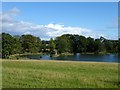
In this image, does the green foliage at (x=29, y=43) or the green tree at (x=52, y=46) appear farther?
the green tree at (x=52, y=46)

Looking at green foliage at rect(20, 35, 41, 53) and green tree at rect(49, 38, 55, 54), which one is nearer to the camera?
green foliage at rect(20, 35, 41, 53)

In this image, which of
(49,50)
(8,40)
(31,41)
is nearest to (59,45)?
(49,50)

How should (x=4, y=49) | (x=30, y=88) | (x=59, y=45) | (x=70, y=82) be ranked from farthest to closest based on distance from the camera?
(x=59, y=45) < (x=4, y=49) < (x=70, y=82) < (x=30, y=88)

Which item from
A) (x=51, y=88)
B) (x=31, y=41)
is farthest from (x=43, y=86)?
(x=31, y=41)

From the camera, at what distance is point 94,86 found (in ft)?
60.2

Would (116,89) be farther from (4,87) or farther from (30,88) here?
(4,87)

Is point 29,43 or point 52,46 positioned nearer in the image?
point 29,43

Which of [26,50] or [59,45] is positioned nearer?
[26,50]

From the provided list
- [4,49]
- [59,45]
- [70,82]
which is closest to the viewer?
[70,82]

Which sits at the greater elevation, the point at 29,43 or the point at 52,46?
the point at 29,43

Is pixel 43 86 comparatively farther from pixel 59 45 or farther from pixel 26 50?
pixel 59 45

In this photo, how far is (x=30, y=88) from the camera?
661 inches

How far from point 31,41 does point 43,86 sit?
526 feet

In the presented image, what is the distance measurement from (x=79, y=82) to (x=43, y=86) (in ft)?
10.5
